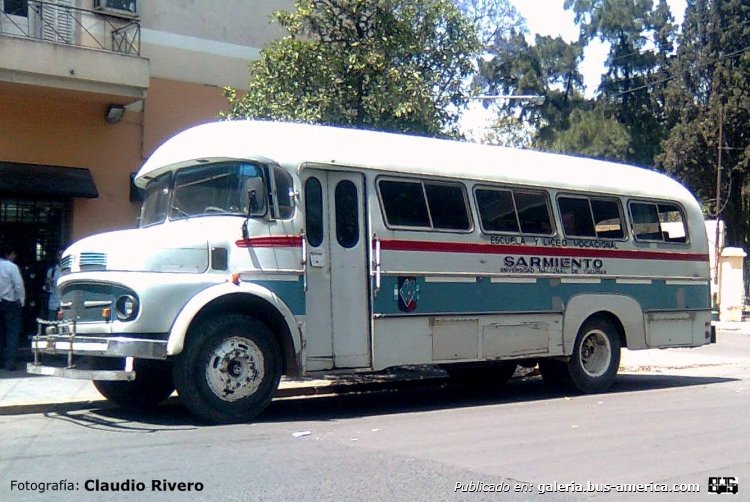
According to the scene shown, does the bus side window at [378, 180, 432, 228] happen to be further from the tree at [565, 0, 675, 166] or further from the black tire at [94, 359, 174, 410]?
the tree at [565, 0, 675, 166]

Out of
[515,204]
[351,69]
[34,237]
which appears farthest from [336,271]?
[34,237]

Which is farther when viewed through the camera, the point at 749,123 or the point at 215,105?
the point at 749,123

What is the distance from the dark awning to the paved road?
536 centimetres

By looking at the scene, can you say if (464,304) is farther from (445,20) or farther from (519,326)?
(445,20)

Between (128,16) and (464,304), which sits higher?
(128,16)

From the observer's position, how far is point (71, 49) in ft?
47.8

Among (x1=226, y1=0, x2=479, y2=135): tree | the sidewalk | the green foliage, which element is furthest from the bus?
the green foliage

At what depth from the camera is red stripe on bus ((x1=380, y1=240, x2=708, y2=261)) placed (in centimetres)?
1078

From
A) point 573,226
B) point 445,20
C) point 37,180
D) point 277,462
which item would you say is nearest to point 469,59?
point 445,20

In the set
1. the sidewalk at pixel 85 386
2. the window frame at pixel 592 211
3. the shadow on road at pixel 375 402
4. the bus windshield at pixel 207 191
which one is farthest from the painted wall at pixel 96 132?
the window frame at pixel 592 211

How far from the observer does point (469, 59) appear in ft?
48.5

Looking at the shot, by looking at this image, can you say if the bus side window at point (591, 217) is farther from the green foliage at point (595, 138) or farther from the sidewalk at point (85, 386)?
the green foliage at point (595, 138)

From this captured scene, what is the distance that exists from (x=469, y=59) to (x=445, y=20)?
0.72m

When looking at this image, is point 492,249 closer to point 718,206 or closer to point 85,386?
point 85,386
